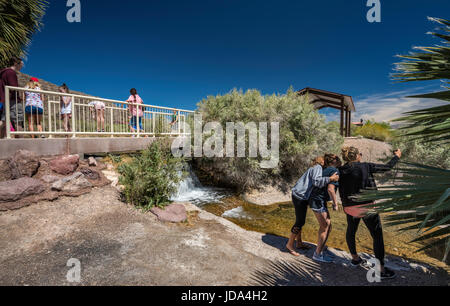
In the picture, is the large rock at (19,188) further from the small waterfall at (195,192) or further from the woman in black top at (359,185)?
the woman in black top at (359,185)

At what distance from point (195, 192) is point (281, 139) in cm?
456

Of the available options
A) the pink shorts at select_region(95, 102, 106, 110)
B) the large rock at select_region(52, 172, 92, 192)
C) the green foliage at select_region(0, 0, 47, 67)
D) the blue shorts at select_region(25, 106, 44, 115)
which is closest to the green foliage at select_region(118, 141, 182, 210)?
the large rock at select_region(52, 172, 92, 192)

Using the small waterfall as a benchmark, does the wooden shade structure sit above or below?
above

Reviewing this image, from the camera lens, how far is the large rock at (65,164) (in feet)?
19.0

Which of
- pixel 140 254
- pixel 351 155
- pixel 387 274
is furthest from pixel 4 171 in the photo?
pixel 387 274

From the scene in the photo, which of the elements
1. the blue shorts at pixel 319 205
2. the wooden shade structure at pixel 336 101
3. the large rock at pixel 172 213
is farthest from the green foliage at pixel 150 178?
the wooden shade structure at pixel 336 101

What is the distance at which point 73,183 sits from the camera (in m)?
5.41

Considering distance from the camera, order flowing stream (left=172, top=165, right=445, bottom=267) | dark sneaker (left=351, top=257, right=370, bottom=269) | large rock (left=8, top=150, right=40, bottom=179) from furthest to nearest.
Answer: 1. large rock (left=8, top=150, right=40, bottom=179)
2. flowing stream (left=172, top=165, right=445, bottom=267)
3. dark sneaker (left=351, top=257, right=370, bottom=269)

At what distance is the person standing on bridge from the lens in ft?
30.6

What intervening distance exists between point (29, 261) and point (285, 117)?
380 inches

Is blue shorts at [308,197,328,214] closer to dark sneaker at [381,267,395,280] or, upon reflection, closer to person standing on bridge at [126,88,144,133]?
dark sneaker at [381,267,395,280]

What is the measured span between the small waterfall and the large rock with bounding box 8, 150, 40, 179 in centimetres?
414

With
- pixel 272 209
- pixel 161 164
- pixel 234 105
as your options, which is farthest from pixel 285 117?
pixel 161 164
